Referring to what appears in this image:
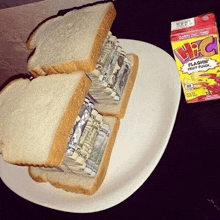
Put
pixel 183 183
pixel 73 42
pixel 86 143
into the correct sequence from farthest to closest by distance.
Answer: pixel 73 42 < pixel 86 143 < pixel 183 183

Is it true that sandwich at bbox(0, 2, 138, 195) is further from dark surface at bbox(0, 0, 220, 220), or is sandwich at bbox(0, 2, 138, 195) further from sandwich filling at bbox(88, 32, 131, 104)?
dark surface at bbox(0, 0, 220, 220)

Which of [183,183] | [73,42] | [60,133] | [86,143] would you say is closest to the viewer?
[183,183]

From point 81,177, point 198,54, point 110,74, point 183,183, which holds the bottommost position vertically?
point 81,177

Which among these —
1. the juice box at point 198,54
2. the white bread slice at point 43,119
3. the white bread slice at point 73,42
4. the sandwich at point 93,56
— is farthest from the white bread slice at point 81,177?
the juice box at point 198,54

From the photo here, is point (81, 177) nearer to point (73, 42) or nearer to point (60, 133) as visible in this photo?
point (60, 133)

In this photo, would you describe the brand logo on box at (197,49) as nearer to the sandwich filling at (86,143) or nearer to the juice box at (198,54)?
Answer: the juice box at (198,54)

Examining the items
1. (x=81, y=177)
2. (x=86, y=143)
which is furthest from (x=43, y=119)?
(x=81, y=177)

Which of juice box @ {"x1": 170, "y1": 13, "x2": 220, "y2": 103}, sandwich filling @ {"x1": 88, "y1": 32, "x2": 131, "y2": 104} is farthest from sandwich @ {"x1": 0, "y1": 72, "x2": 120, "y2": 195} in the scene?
juice box @ {"x1": 170, "y1": 13, "x2": 220, "y2": 103}
